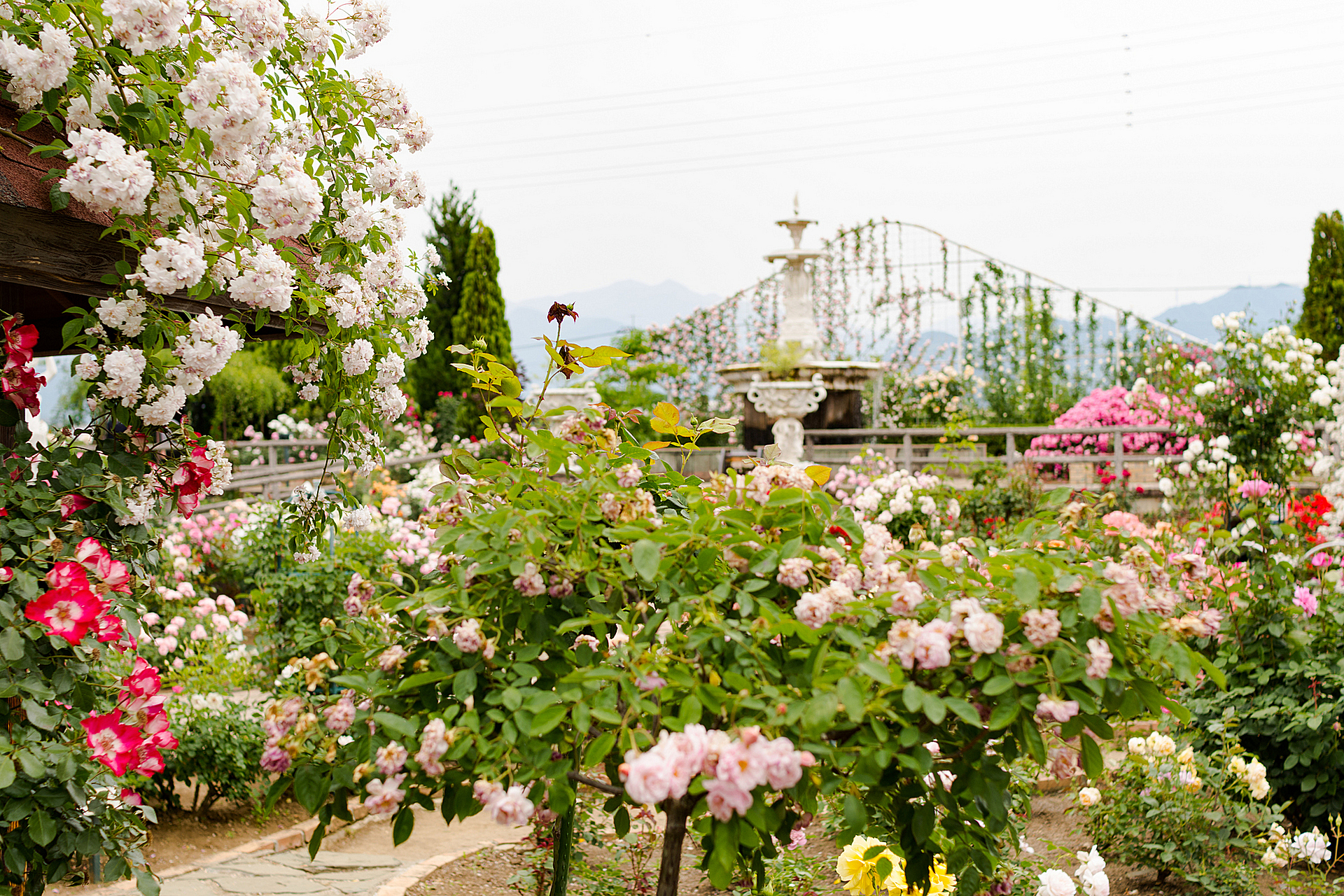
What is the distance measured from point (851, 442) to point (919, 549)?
414 inches

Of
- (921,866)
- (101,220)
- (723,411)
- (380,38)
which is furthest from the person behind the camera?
(723,411)

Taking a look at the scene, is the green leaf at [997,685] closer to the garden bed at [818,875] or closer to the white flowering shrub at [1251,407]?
the garden bed at [818,875]

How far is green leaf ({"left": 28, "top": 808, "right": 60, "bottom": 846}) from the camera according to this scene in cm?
161

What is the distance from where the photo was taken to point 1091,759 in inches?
53.9

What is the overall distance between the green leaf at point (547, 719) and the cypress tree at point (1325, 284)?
1385 centimetres

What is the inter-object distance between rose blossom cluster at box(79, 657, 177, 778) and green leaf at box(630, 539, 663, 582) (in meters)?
1.03

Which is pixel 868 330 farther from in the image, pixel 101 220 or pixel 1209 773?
pixel 101 220

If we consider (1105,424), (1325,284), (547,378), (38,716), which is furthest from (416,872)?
(1325,284)

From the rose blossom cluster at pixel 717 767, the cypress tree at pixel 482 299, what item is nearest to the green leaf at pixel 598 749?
the rose blossom cluster at pixel 717 767

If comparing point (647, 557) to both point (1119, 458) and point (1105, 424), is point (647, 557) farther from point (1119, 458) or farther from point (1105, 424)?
point (1105, 424)

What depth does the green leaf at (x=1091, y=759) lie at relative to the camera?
52.7 inches

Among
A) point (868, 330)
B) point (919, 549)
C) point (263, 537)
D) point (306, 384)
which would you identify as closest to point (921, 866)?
point (919, 549)

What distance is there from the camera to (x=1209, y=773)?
3.04 metres

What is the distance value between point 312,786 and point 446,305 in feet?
51.7
